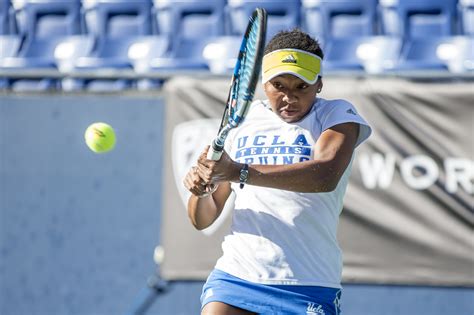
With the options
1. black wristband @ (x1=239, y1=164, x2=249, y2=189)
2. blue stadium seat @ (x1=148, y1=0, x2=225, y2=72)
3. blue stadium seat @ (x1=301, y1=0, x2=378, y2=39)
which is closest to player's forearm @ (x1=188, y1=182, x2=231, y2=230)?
black wristband @ (x1=239, y1=164, x2=249, y2=189)

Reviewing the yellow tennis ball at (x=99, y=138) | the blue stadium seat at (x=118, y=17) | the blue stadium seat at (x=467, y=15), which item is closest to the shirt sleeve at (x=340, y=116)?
the yellow tennis ball at (x=99, y=138)

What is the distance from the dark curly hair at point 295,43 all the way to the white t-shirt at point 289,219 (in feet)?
0.66

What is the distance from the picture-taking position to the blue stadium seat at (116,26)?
25.9 ft

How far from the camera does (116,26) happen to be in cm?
831

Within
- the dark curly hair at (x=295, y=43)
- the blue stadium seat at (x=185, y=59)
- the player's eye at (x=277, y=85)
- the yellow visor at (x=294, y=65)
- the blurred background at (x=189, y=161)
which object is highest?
the dark curly hair at (x=295, y=43)

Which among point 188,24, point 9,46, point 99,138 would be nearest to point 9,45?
point 9,46

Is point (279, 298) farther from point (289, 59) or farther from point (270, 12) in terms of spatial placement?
point (270, 12)

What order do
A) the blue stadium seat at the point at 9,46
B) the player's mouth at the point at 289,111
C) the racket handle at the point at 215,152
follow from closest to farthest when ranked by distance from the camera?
the racket handle at the point at 215,152, the player's mouth at the point at 289,111, the blue stadium seat at the point at 9,46

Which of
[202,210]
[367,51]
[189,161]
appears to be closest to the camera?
[202,210]

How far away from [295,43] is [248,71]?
41 cm

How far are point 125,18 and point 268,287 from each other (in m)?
5.48

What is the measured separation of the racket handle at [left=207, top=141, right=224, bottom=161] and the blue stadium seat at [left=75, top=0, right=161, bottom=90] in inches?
193

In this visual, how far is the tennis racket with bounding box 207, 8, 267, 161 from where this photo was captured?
276 centimetres

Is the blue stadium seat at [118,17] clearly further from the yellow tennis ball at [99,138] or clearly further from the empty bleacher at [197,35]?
the yellow tennis ball at [99,138]
